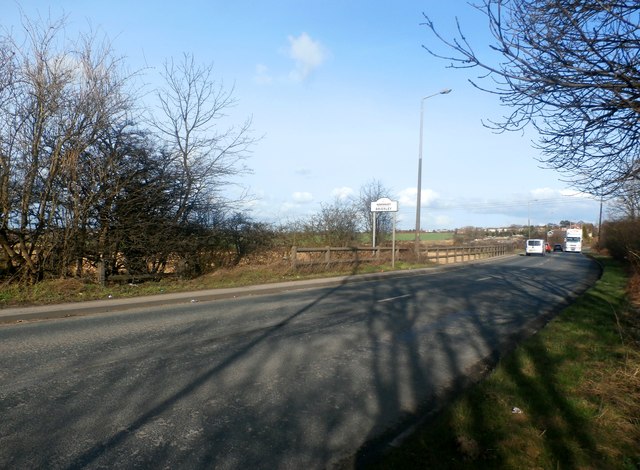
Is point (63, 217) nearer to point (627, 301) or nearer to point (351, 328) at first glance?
point (351, 328)

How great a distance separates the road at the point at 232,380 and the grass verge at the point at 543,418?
1.54ft

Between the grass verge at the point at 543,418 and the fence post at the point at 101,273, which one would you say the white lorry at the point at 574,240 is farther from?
the grass verge at the point at 543,418

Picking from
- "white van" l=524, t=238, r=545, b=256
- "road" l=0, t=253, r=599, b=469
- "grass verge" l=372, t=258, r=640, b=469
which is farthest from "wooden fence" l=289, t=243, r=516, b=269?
"white van" l=524, t=238, r=545, b=256

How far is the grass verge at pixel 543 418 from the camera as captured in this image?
12.8 ft

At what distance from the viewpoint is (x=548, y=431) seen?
4.45 m

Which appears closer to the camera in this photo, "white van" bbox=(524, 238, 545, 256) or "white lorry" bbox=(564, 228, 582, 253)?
"white van" bbox=(524, 238, 545, 256)

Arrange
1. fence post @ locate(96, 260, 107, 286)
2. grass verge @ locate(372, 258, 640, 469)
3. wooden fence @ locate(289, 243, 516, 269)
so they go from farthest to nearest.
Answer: wooden fence @ locate(289, 243, 516, 269), fence post @ locate(96, 260, 107, 286), grass verge @ locate(372, 258, 640, 469)

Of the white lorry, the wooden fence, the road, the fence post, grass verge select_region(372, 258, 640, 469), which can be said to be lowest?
the road

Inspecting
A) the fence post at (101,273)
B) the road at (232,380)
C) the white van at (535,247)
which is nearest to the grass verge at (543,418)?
the road at (232,380)

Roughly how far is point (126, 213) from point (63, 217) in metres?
1.99

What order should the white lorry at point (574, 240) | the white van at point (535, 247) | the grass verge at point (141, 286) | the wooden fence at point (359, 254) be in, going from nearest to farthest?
the grass verge at point (141, 286), the wooden fence at point (359, 254), the white van at point (535, 247), the white lorry at point (574, 240)

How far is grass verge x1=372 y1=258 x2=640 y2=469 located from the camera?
391cm

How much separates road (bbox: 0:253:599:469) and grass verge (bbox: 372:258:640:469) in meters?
0.47

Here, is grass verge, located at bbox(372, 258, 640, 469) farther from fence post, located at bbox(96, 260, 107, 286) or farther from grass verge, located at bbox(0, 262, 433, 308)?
fence post, located at bbox(96, 260, 107, 286)
